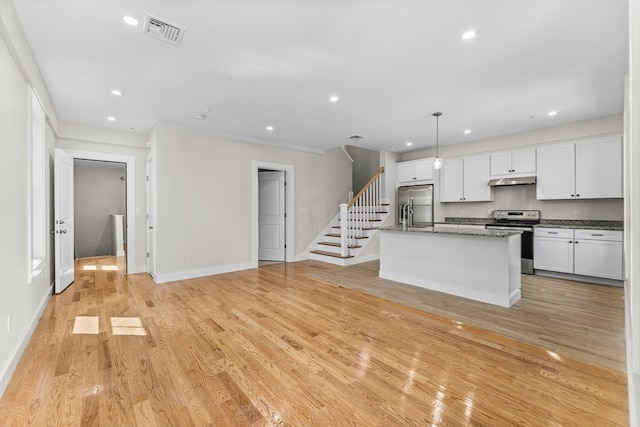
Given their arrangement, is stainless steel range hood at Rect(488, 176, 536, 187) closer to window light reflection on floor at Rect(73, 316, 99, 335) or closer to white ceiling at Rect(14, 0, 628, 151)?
white ceiling at Rect(14, 0, 628, 151)

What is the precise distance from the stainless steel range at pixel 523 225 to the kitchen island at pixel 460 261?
152cm

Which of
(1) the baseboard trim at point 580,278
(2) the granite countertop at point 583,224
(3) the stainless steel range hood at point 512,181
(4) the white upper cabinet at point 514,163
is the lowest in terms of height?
(1) the baseboard trim at point 580,278

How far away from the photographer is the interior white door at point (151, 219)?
468 centimetres

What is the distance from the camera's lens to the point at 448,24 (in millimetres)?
2250

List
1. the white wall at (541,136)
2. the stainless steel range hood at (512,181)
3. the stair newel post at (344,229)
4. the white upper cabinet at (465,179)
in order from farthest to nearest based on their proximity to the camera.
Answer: the stair newel post at (344,229), the white upper cabinet at (465,179), the stainless steel range hood at (512,181), the white wall at (541,136)

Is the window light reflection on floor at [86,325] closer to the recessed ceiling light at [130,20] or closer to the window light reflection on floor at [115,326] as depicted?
the window light reflection on floor at [115,326]

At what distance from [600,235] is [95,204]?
431 inches

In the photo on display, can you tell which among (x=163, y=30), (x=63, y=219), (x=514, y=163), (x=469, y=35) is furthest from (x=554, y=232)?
(x=63, y=219)

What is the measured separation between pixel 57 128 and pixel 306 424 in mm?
5463

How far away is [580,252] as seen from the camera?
4449 mm

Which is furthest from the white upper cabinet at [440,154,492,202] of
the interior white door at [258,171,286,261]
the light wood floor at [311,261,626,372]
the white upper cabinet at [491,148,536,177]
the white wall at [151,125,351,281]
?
the interior white door at [258,171,286,261]

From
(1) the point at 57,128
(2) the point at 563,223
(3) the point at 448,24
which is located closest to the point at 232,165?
(1) the point at 57,128

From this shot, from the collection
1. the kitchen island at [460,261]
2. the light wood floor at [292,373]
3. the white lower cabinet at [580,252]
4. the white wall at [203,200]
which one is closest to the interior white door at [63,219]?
the light wood floor at [292,373]

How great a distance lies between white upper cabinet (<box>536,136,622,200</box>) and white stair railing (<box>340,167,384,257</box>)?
3.12 m
